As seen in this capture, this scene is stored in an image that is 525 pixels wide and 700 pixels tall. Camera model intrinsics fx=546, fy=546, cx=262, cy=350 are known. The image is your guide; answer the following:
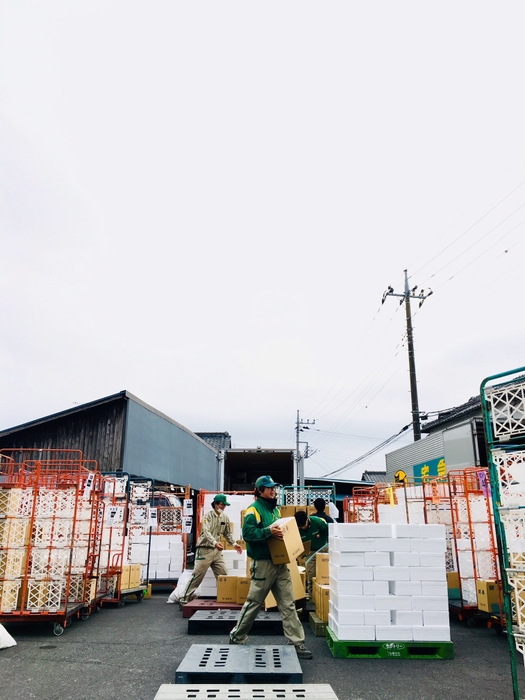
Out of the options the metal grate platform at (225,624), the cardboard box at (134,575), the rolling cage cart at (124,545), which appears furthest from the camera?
the cardboard box at (134,575)

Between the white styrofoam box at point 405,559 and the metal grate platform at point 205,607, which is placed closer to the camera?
the white styrofoam box at point 405,559

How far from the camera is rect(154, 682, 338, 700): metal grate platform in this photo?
4590mm

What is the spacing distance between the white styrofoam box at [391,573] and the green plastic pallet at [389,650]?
0.74 m

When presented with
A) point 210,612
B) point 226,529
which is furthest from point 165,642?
point 226,529

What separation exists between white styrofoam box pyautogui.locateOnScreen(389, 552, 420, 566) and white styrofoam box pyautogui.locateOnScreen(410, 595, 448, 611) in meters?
0.40

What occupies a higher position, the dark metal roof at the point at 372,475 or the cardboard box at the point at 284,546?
the dark metal roof at the point at 372,475

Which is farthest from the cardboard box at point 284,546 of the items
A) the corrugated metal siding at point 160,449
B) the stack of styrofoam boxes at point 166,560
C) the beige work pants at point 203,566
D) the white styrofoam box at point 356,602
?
the corrugated metal siding at point 160,449

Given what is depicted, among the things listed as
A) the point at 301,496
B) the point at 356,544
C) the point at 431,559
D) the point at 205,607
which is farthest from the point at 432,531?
the point at 301,496

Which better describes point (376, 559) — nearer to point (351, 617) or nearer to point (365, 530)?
point (365, 530)

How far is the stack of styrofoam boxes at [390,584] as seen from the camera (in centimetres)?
674

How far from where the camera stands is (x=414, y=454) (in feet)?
77.4

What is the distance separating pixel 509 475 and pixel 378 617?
117 inches

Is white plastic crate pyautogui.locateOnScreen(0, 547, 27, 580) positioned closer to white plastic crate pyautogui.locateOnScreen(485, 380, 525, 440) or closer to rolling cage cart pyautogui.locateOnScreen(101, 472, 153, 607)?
rolling cage cart pyautogui.locateOnScreen(101, 472, 153, 607)

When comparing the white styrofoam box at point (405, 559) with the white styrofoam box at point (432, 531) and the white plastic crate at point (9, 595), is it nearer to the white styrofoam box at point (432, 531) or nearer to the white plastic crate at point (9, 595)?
the white styrofoam box at point (432, 531)
